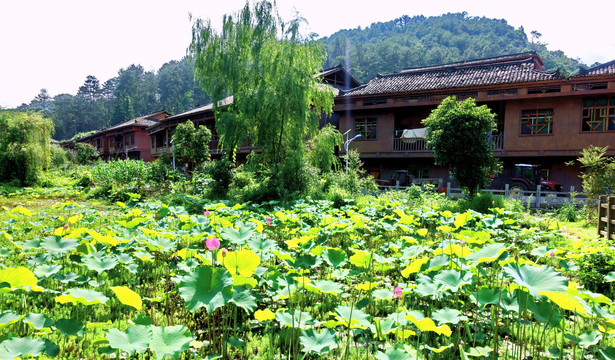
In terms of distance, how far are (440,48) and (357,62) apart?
38.9 feet

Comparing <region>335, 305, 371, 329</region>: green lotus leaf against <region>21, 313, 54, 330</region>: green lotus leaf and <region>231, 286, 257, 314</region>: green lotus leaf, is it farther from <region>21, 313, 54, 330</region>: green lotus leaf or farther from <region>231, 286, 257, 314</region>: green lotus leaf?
<region>21, 313, 54, 330</region>: green lotus leaf

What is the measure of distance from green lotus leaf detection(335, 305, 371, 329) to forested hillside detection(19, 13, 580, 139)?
3936cm

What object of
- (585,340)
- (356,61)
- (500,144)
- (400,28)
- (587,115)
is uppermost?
(400,28)

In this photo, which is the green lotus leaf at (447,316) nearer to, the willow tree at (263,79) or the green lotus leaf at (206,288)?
the green lotus leaf at (206,288)

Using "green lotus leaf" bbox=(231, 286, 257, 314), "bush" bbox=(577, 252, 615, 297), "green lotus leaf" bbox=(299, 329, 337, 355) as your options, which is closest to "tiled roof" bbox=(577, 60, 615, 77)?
"bush" bbox=(577, 252, 615, 297)

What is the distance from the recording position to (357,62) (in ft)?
144

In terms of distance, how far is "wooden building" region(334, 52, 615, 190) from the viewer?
48.8ft

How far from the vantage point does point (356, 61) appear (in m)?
44.0

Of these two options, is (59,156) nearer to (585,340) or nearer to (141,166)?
(141,166)

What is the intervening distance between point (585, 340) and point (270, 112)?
11216mm

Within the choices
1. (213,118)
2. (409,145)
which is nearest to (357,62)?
(213,118)

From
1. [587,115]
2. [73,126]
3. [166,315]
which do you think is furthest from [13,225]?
[73,126]

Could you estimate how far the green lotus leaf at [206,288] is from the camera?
171 centimetres

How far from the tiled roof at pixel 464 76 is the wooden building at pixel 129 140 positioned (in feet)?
85.4
